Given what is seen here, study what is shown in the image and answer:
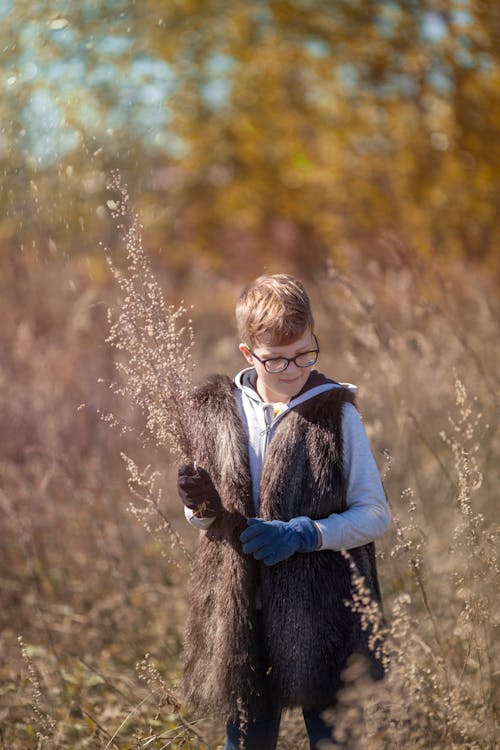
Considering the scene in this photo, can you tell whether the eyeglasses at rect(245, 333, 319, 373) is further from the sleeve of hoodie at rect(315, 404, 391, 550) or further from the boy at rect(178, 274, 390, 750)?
the sleeve of hoodie at rect(315, 404, 391, 550)

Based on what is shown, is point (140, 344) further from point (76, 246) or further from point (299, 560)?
point (76, 246)

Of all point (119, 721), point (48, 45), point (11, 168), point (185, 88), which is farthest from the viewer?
point (185, 88)

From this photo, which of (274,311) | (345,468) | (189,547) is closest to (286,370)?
(274,311)

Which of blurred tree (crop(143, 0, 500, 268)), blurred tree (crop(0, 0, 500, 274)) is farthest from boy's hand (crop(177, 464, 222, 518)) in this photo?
blurred tree (crop(143, 0, 500, 268))

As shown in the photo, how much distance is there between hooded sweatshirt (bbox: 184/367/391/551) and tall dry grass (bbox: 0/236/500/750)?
7 cm

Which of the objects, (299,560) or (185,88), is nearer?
(299,560)

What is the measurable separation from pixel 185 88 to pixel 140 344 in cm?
574

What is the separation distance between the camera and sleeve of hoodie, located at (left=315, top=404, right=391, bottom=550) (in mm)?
1732

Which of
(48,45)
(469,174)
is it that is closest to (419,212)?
(469,174)

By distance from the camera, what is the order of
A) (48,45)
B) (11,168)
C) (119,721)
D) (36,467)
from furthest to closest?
(36,467) < (48,45) < (11,168) < (119,721)

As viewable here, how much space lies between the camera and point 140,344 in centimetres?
186

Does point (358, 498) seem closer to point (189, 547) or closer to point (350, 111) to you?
point (189, 547)

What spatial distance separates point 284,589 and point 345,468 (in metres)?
0.28

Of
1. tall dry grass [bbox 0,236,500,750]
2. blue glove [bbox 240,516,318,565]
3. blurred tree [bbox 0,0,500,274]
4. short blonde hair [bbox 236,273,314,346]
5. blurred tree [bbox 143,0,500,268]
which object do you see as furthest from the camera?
blurred tree [bbox 143,0,500,268]
